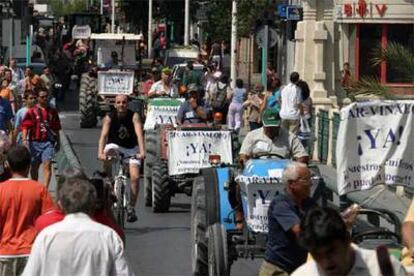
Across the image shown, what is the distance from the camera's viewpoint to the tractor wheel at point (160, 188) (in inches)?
782

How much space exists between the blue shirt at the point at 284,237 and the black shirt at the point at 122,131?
749cm

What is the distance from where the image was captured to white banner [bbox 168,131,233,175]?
1978 centimetres

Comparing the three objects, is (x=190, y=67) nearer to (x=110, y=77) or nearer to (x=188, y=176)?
(x=110, y=77)

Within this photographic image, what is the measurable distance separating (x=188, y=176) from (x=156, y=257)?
3.64 meters

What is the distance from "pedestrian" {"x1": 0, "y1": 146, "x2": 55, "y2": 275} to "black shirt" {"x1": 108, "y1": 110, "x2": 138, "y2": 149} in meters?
6.93

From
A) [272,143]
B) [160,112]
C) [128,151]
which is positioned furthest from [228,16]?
[272,143]

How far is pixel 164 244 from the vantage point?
17.3 m

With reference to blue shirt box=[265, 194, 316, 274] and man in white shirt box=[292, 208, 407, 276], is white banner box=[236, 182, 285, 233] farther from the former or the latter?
man in white shirt box=[292, 208, 407, 276]

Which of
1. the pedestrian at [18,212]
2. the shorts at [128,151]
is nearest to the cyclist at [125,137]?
the shorts at [128,151]

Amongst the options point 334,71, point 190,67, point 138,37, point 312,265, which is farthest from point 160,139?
point 138,37

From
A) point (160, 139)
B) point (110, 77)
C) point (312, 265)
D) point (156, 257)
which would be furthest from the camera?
point (110, 77)

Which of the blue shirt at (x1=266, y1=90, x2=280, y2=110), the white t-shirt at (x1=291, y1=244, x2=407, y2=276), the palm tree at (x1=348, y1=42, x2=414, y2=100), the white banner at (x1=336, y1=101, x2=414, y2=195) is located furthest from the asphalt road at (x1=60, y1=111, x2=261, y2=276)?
the white t-shirt at (x1=291, y1=244, x2=407, y2=276)

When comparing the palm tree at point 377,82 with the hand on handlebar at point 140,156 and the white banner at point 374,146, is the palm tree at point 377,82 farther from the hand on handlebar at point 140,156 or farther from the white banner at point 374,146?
the white banner at point 374,146

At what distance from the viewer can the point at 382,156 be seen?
11.1 meters
